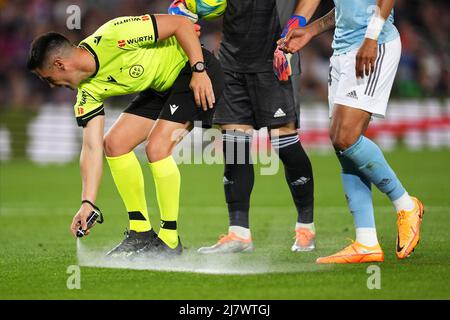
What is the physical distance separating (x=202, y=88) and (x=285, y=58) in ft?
2.68

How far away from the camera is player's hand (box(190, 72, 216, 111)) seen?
682 centimetres

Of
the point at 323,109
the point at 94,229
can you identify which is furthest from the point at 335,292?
the point at 323,109

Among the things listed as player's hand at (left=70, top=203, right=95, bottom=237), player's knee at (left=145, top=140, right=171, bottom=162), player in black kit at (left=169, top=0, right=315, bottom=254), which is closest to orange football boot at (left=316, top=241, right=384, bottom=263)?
player in black kit at (left=169, top=0, right=315, bottom=254)

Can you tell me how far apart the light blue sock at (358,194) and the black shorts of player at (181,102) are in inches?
43.9

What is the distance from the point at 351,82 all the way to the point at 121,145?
1793 millimetres

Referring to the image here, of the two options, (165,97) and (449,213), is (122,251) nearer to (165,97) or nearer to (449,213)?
(165,97)

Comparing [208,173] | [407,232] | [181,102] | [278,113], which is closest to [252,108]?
[278,113]

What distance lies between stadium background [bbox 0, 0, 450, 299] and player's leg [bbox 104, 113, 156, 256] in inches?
19.7

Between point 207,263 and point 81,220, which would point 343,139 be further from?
point 81,220

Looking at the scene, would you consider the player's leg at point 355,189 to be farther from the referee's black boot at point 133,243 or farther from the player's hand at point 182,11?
the referee's black boot at point 133,243

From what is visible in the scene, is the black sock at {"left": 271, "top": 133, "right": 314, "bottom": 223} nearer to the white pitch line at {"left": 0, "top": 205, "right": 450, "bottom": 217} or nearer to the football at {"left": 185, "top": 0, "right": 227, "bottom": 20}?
the football at {"left": 185, "top": 0, "right": 227, "bottom": 20}

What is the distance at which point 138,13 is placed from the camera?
845 inches

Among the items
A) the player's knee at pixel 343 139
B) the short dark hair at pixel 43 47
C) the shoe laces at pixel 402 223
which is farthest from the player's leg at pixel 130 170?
the shoe laces at pixel 402 223

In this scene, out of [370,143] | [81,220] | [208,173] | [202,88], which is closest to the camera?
[81,220]
